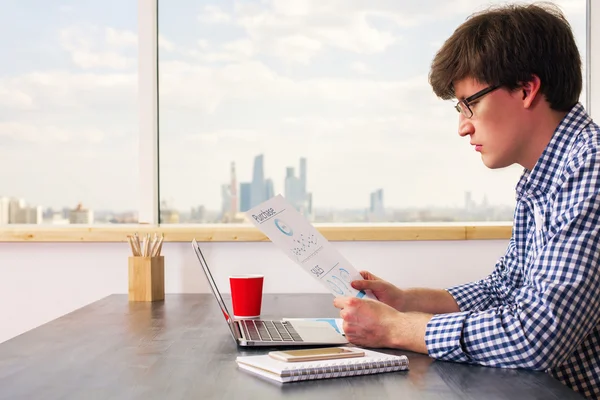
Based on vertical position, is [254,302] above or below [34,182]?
below

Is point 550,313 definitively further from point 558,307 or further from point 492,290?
point 492,290

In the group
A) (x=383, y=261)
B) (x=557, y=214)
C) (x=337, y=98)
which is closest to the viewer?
(x=557, y=214)

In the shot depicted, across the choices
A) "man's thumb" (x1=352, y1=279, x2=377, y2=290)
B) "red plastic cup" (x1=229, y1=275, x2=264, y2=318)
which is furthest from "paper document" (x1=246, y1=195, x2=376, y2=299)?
"red plastic cup" (x1=229, y1=275, x2=264, y2=318)

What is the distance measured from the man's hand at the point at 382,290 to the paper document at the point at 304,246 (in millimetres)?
17

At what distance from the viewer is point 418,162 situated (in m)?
2.55

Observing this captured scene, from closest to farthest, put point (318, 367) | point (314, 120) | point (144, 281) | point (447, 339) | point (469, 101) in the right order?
1. point (318, 367)
2. point (447, 339)
3. point (469, 101)
4. point (144, 281)
5. point (314, 120)

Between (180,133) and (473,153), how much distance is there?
1.04 m

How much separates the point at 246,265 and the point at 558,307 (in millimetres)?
1432

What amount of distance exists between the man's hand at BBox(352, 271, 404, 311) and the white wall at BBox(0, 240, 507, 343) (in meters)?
0.79

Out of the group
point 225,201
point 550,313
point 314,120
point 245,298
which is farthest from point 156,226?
point 550,313

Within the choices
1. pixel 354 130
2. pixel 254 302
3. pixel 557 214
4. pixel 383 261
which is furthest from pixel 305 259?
pixel 354 130

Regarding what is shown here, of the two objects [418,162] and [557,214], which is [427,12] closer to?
[418,162]

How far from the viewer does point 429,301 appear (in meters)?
1.63

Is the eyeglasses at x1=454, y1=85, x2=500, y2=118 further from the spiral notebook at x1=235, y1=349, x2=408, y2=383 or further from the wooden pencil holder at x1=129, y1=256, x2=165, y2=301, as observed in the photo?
the wooden pencil holder at x1=129, y1=256, x2=165, y2=301
